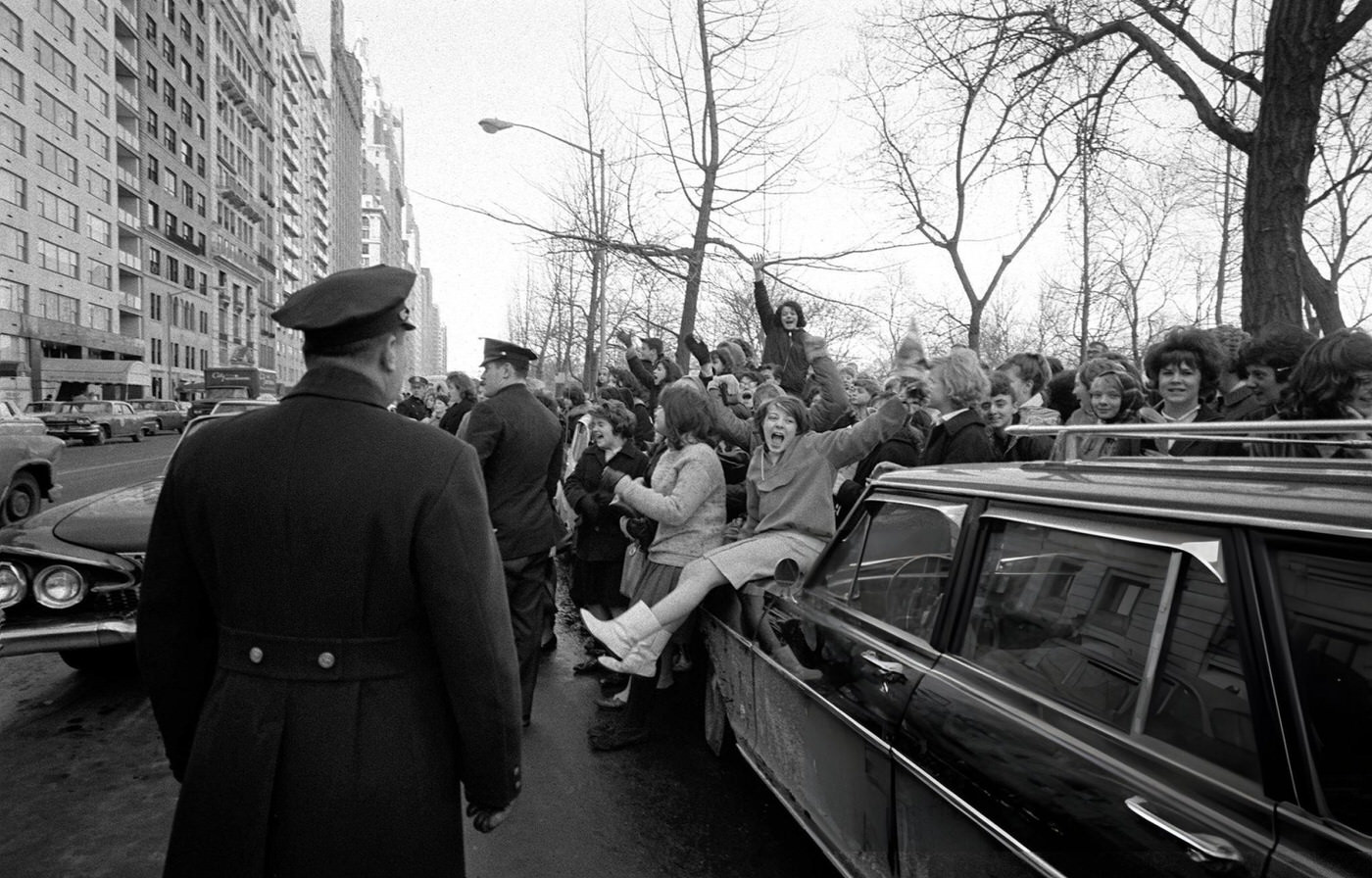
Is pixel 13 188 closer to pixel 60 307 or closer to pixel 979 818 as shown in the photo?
pixel 60 307

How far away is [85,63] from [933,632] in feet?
198

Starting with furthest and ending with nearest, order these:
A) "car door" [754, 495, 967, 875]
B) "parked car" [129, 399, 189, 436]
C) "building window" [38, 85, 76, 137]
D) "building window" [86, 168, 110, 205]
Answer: "building window" [86, 168, 110, 205] → "building window" [38, 85, 76, 137] → "parked car" [129, 399, 189, 436] → "car door" [754, 495, 967, 875]

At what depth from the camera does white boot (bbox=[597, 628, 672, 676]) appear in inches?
165

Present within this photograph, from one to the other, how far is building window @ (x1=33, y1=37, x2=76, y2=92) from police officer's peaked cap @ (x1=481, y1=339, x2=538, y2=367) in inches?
2049

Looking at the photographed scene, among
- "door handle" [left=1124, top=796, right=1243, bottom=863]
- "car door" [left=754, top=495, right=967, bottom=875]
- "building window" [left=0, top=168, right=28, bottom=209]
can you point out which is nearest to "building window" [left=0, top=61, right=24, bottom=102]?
"building window" [left=0, top=168, right=28, bottom=209]

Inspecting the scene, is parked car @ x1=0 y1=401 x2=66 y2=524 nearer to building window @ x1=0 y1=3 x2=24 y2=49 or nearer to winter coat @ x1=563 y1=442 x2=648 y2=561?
winter coat @ x1=563 y1=442 x2=648 y2=561

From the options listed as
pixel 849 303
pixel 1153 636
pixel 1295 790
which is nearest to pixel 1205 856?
pixel 1295 790

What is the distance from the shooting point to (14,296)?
42.4 meters

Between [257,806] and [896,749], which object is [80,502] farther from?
[896,749]

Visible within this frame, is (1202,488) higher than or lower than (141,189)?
lower

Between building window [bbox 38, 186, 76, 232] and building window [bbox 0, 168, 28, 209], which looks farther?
building window [bbox 38, 186, 76, 232]

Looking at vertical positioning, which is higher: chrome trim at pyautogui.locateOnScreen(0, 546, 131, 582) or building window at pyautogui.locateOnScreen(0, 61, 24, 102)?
building window at pyautogui.locateOnScreen(0, 61, 24, 102)

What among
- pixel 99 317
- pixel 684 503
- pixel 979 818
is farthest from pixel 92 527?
pixel 99 317

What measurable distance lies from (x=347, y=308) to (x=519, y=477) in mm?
2967
